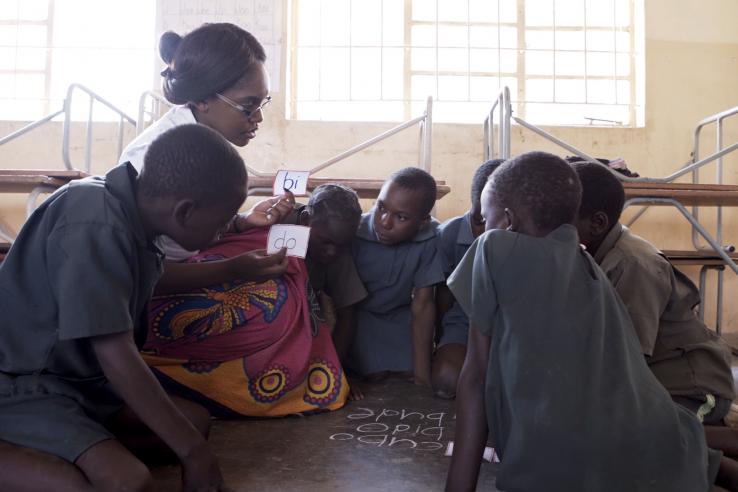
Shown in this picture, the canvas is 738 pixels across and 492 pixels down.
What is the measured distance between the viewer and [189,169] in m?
1.28

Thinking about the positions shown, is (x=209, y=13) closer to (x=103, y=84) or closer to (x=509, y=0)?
(x=103, y=84)

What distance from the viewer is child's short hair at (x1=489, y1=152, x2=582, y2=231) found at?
1.36 meters

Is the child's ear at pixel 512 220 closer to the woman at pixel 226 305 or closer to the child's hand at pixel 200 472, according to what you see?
the child's hand at pixel 200 472

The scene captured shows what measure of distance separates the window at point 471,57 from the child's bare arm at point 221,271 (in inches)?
113

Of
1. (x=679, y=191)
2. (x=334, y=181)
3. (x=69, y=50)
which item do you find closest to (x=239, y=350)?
(x=334, y=181)

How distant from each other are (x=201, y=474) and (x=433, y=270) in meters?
1.51

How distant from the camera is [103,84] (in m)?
4.81

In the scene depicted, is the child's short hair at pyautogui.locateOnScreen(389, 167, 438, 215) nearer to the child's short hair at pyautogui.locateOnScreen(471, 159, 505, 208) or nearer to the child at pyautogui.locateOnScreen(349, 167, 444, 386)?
the child at pyautogui.locateOnScreen(349, 167, 444, 386)

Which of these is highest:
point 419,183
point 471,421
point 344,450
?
point 419,183

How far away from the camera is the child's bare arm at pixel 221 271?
1.90 metres

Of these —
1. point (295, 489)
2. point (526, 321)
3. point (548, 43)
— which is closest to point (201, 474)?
point (295, 489)

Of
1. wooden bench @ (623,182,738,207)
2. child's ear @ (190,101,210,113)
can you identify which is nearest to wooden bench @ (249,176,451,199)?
wooden bench @ (623,182,738,207)

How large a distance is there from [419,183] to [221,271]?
0.88 m

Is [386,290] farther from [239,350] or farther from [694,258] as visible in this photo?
[694,258]
